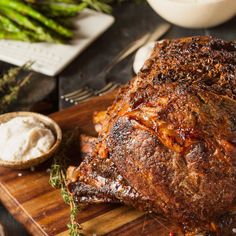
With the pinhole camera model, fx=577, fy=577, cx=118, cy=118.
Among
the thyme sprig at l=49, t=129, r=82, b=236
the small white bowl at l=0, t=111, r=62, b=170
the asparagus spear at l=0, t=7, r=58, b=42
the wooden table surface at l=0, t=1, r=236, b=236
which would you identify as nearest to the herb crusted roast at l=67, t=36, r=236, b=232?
the thyme sprig at l=49, t=129, r=82, b=236

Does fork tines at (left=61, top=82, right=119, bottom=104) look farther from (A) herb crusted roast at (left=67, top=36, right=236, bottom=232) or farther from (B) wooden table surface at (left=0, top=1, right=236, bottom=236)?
(A) herb crusted roast at (left=67, top=36, right=236, bottom=232)

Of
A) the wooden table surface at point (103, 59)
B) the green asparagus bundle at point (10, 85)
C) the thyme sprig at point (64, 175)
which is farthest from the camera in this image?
the wooden table surface at point (103, 59)

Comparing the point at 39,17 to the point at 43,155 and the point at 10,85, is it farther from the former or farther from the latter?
the point at 43,155

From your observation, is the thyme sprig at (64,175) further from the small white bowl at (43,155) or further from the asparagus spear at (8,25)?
the asparagus spear at (8,25)

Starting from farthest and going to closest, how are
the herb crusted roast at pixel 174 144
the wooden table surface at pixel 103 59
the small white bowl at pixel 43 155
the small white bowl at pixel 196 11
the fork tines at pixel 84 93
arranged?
the small white bowl at pixel 196 11
the wooden table surface at pixel 103 59
the fork tines at pixel 84 93
the small white bowl at pixel 43 155
the herb crusted roast at pixel 174 144

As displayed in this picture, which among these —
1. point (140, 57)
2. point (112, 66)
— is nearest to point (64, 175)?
point (140, 57)

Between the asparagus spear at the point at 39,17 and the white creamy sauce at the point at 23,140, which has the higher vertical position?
the white creamy sauce at the point at 23,140

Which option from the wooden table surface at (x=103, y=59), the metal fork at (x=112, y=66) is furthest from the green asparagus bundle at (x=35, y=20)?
the metal fork at (x=112, y=66)
